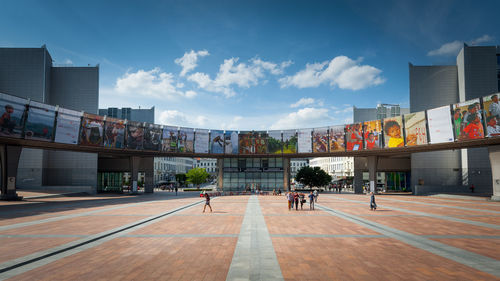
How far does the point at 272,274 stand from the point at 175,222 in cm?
1036

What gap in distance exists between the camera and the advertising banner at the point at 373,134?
1732 inches

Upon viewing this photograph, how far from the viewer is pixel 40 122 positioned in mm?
32344

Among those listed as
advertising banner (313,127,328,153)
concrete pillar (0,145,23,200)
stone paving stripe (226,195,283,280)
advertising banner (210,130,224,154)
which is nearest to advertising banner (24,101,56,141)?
concrete pillar (0,145,23,200)

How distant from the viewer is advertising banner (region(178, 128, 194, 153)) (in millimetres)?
50594

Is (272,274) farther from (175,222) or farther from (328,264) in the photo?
(175,222)

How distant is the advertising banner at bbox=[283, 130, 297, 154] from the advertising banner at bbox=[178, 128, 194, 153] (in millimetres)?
18552

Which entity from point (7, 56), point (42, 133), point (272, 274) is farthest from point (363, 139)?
point (7, 56)

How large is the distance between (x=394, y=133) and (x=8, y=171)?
54129 mm

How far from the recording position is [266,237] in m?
12.3

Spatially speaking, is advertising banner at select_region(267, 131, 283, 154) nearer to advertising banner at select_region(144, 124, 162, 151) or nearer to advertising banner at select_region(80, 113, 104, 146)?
advertising banner at select_region(144, 124, 162, 151)

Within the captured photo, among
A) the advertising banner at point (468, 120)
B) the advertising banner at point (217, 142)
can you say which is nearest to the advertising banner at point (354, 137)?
the advertising banner at point (468, 120)

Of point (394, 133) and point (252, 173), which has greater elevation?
point (394, 133)

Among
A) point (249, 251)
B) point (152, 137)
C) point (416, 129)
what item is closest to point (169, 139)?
point (152, 137)

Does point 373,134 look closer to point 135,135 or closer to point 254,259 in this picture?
point 135,135
